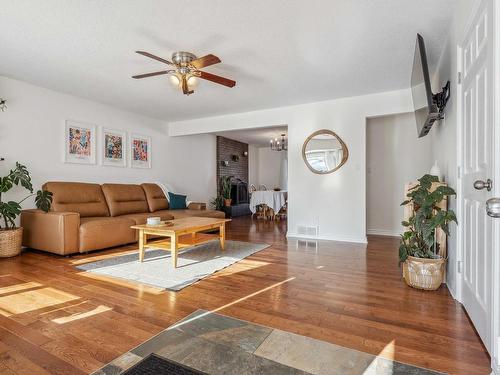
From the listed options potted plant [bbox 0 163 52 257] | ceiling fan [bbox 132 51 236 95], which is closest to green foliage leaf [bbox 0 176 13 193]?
potted plant [bbox 0 163 52 257]

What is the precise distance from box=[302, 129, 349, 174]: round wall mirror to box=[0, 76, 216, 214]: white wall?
125 inches

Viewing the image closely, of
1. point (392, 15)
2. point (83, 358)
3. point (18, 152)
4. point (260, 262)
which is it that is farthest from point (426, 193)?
point (18, 152)

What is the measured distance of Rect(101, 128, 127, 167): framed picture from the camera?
481cm

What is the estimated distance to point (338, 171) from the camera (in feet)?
14.8

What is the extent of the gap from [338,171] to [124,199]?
3690 millimetres

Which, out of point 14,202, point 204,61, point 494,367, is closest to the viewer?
point 494,367

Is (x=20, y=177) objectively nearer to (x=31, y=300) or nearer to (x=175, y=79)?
(x=31, y=300)

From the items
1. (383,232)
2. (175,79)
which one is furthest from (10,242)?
(383,232)

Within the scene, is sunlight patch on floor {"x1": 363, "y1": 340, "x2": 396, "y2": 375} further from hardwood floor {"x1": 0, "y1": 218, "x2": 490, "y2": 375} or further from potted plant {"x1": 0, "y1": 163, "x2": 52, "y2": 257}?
potted plant {"x1": 0, "y1": 163, "x2": 52, "y2": 257}

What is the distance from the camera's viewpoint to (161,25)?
240 centimetres

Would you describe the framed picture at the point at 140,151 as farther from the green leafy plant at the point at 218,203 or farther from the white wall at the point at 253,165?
the white wall at the point at 253,165

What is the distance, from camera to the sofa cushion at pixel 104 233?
3467 mm

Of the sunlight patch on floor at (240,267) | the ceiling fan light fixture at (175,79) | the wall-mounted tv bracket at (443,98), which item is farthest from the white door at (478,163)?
the ceiling fan light fixture at (175,79)

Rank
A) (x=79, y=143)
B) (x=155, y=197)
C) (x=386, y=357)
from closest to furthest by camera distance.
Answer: (x=386, y=357) < (x=79, y=143) < (x=155, y=197)
